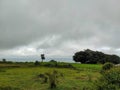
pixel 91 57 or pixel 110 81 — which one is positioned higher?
pixel 91 57

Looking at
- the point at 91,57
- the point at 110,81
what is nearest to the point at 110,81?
the point at 110,81

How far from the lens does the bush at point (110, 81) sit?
24453 mm

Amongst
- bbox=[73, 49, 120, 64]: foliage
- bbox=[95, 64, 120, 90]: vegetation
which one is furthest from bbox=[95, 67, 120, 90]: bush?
bbox=[73, 49, 120, 64]: foliage

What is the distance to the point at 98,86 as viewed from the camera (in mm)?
25312

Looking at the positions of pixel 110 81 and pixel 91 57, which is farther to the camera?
pixel 91 57

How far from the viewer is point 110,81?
25.6m

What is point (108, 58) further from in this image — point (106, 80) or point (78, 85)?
point (106, 80)

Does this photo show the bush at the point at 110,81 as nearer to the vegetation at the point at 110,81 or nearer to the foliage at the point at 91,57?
the vegetation at the point at 110,81

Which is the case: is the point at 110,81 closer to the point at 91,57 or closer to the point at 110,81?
the point at 110,81

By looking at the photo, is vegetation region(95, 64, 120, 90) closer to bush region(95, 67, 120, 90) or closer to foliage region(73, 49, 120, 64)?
bush region(95, 67, 120, 90)

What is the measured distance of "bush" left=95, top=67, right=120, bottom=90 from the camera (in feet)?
80.2

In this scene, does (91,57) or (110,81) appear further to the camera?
(91,57)

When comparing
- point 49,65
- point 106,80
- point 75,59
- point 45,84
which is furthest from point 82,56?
point 106,80

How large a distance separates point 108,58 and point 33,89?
245ft
